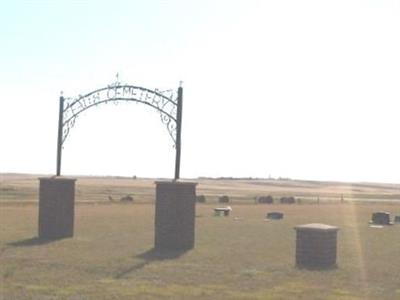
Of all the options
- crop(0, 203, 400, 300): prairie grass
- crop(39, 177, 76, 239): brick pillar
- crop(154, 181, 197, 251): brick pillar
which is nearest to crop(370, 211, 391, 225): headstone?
crop(0, 203, 400, 300): prairie grass

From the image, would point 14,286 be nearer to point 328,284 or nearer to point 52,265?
point 52,265

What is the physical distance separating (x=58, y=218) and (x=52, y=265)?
7.51 m

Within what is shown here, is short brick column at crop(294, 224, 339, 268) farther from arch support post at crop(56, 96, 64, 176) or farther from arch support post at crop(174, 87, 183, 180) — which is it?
arch support post at crop(56, 96, 64, 176)

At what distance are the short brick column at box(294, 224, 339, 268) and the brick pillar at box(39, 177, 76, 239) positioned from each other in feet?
31.2

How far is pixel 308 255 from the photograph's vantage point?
18.0 metres

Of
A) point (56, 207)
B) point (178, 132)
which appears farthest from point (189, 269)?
point (56, 207)

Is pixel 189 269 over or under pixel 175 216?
under

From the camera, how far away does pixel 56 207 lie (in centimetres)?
2422

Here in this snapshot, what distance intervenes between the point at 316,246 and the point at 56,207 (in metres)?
10.2

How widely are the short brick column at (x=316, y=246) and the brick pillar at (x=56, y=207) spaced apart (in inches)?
374

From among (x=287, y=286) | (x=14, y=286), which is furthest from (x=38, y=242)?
(x=287, y=286)

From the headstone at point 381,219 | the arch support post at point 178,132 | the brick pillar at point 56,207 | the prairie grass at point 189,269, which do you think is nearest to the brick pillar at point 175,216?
the arch support post at point 178,132

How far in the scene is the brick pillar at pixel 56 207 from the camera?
24.1m

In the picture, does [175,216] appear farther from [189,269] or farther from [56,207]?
[56,207]
